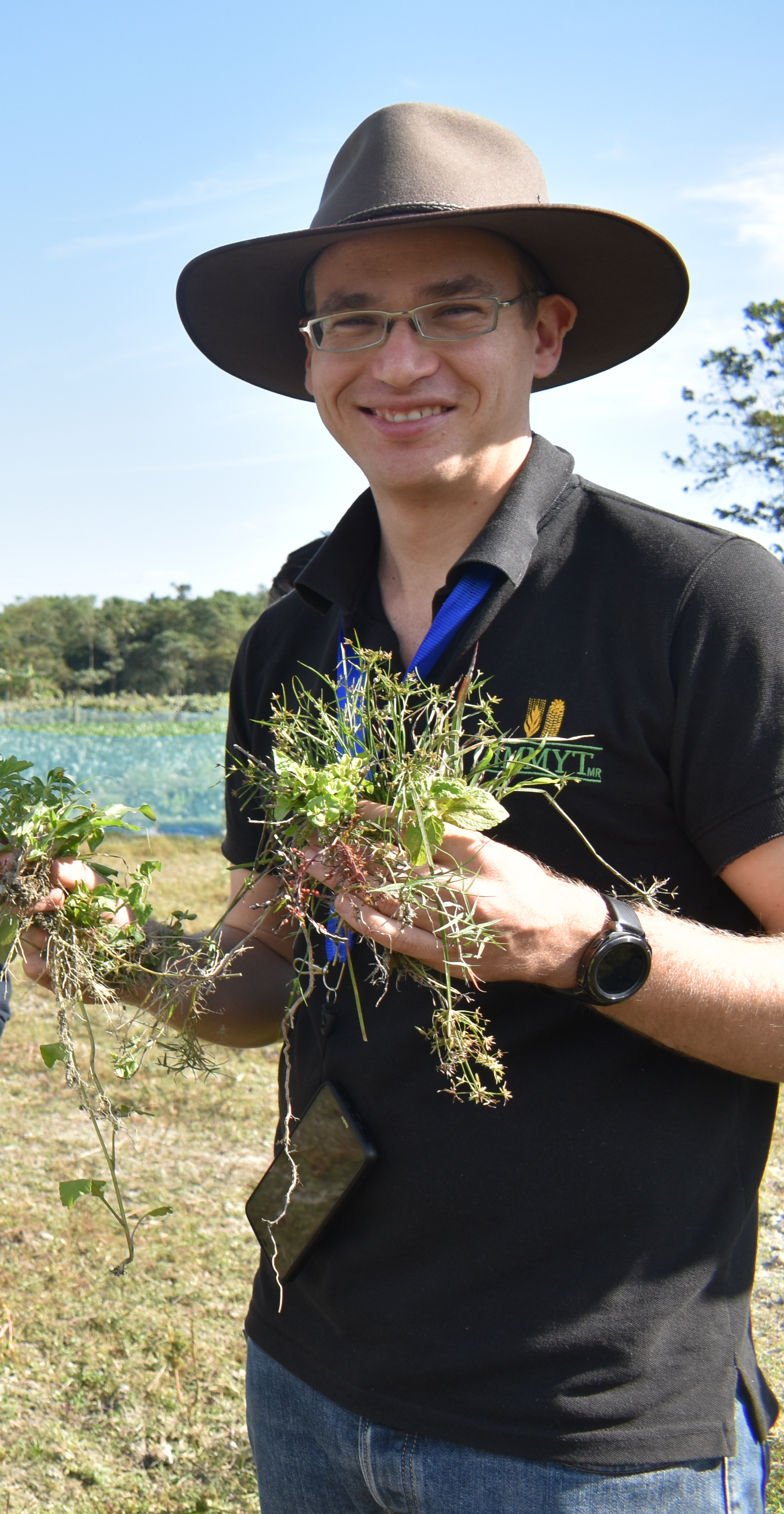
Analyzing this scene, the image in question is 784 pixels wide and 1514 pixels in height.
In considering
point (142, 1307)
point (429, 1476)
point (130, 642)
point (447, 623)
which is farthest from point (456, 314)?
point (130, 642)

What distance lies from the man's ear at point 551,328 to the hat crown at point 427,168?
17 centimetres

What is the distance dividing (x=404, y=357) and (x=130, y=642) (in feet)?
255

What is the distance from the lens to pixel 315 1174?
1.61m

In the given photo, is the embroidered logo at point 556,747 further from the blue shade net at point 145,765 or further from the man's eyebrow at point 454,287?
the blue shade net at point 145,765

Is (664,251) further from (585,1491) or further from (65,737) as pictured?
(65,737)

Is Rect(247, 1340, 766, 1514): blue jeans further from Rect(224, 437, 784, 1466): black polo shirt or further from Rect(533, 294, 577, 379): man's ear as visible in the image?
Rect(533, 294, 577, 379): man's ear

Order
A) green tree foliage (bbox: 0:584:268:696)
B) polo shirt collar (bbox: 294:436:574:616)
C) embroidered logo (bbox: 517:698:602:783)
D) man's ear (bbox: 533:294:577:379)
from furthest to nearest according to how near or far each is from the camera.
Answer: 1. green tree foliage (bbox: 0:584:268:696)
2. man's ear (bbox: 533:294:577:379)
3. polo shirt collar (bbox: 294:436:574:616)
4. embroidered logo (bbox: 517:698:602:783)

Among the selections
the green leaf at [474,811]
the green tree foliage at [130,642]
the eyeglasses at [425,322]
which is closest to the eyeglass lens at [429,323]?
the eyeglasses at [425,322]

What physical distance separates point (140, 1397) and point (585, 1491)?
8.07 ft

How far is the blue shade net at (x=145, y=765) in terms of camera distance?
48.0ft

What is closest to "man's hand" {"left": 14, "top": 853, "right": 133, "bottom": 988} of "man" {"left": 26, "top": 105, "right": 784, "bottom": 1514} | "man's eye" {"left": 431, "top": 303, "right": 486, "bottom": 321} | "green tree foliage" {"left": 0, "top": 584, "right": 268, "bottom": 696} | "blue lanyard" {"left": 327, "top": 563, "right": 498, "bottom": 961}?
"man" {"left": 26, "top": 105, "right": 784, "bottom": 1514}

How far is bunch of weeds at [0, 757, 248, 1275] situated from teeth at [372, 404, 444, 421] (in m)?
0.75

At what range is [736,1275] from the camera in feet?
4.78

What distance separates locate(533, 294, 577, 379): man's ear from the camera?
185 centimetres
